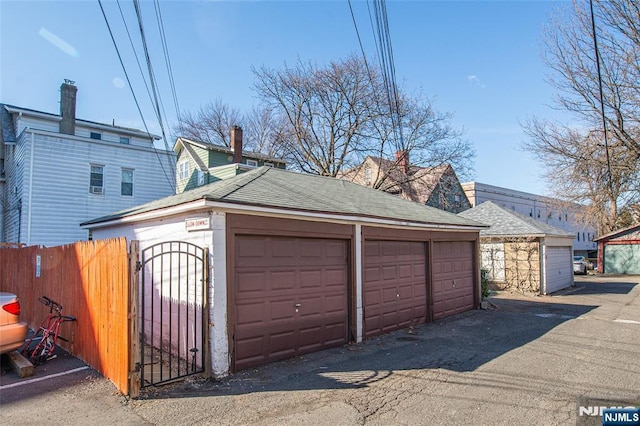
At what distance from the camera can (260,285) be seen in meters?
6.95

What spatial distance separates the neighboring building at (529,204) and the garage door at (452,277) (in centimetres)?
2108

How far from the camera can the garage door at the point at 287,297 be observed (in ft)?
22.0

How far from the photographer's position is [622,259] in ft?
98.9

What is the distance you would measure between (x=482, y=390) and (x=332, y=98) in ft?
81.1

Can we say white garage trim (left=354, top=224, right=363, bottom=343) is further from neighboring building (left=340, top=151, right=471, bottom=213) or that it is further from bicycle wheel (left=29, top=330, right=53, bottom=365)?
neighboring building (left=340, top=151, right=471, bottom=213)

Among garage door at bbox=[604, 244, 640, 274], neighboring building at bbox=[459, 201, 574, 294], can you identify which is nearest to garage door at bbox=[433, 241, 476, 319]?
neighboring building at bbox=[459, 201, 574, 294]

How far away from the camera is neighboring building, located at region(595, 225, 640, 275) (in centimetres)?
2941

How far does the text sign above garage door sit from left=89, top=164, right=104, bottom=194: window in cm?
1389

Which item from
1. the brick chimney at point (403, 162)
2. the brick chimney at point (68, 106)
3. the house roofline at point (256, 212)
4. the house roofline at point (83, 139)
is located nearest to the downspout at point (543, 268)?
the house roofline at point (256, 212)

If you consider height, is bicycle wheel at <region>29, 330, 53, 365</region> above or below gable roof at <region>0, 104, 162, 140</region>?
below

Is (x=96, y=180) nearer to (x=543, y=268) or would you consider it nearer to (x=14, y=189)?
(x=14, y=189)

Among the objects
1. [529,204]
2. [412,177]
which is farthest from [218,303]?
[529,204]

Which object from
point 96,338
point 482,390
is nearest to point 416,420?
point 482,390

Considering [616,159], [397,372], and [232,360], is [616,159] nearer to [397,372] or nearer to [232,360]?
[397,372]
